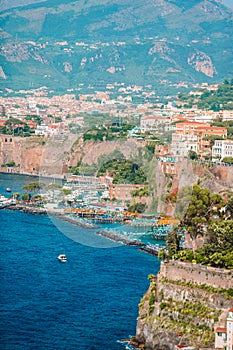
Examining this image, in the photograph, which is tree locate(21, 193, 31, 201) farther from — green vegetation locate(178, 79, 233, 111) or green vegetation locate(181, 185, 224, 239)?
green vegetation locate(178, 79, 233, 111)

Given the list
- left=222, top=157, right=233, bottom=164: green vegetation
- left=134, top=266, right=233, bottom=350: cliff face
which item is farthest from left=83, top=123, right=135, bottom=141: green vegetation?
left=134, top=266, right=233, bottom=350: cliff face

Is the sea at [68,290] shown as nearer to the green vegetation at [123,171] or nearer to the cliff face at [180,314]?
the cliff face at [180,314]

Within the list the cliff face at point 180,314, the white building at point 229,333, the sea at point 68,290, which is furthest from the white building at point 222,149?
the white building at point 229,333

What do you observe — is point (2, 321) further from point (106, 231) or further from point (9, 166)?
point (9, 166)

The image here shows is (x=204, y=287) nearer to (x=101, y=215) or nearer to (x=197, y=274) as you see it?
(x=197, y=274)

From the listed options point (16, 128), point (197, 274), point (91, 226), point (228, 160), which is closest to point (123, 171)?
point (91, 226)

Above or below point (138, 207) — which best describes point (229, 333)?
below

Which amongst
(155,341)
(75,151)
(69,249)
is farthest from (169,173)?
(155,341)
